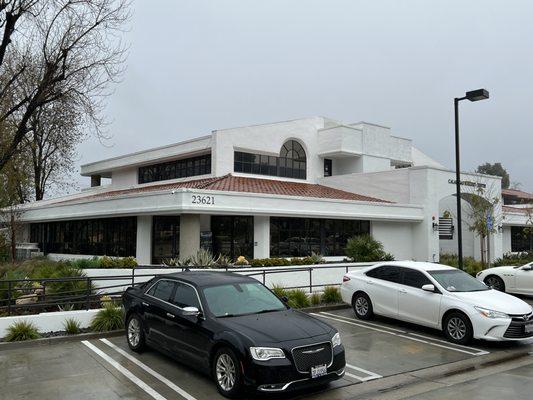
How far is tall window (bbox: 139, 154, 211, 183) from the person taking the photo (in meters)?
28.9

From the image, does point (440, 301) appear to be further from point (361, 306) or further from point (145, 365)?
point (145, 365)

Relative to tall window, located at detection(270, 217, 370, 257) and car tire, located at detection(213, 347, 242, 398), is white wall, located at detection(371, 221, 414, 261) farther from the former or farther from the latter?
car tire, located at detection(213, 347, 242, 398)

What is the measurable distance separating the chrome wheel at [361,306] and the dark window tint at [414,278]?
131 centimetres

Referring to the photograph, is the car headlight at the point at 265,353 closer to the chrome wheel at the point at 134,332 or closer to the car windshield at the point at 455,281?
the chrome wheel at the point at 134,332

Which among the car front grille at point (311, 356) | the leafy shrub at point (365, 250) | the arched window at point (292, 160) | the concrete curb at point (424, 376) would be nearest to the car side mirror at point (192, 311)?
the car front grille at point (311, 356)

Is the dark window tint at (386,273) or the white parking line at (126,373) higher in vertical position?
the dark window tint at (386,273)

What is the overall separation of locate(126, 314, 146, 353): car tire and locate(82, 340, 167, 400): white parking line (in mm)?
470

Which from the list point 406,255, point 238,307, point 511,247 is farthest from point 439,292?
point 511,247

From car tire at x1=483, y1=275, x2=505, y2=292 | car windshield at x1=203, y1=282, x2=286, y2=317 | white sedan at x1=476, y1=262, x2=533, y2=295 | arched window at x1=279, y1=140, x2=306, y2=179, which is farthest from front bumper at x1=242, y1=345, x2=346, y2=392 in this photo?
arched window at x1=279, y1=140, x2=306, y2=179

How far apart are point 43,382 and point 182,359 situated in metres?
2.07

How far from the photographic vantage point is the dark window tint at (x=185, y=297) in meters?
7.65

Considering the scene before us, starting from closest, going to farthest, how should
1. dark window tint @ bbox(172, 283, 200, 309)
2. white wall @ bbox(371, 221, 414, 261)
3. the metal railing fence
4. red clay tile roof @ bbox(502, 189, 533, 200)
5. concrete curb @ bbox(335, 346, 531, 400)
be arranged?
concrete curb @ bbox(335, 346, 531, 400)
dark window tint @ bbox(172, 283, 200, 309)
the metal railing fence
white wall @ bbox(371, 221, 414, 261)
red clay tile roof @ bbox(502, 189, 533, 200)

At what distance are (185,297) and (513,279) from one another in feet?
41.5

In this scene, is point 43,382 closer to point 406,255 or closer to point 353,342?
point 353,342
